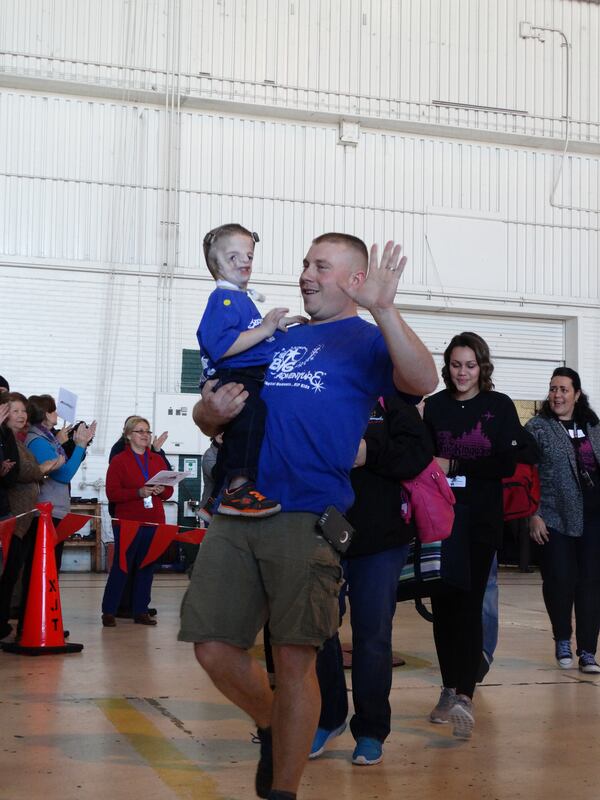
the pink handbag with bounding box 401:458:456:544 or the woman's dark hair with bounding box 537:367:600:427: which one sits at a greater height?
the woman's dark hair with bounding box 537:367:600:427

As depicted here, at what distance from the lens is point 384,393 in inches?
133

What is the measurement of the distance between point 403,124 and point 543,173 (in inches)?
103

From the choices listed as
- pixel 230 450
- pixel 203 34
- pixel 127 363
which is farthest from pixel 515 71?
pixel 230 450

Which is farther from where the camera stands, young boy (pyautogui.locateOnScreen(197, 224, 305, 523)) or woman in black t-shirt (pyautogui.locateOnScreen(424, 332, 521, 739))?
woman in black t-shirt (pyautogui.locateOnScreen(424, 332, 521, 739))

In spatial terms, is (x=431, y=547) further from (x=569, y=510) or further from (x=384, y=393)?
(x=569, y=510)

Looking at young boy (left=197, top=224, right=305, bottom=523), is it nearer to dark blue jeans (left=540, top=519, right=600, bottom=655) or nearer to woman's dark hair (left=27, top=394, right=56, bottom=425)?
dark blue jeans (left=540, top=519, right=600, bottom=655)

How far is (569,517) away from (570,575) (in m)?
0.37

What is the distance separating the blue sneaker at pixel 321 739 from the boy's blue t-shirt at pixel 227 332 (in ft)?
5.04

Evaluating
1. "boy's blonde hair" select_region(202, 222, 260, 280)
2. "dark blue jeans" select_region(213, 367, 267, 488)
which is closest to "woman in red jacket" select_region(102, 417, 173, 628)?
"boy's blonde hair" select_region(202, 222, 260, 280)

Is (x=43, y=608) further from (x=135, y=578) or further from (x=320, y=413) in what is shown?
(x=320, y=413)

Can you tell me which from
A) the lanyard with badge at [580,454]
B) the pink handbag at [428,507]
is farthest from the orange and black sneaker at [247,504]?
the lanyard with badge at [580,454]

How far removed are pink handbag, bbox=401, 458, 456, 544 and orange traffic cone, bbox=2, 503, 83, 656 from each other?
11.5 ft

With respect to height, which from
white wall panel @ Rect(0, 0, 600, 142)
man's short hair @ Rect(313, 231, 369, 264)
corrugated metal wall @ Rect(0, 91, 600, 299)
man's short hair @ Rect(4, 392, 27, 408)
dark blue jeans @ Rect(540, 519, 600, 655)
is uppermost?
white wall panel @ Rect(0, 0, 600, 142)

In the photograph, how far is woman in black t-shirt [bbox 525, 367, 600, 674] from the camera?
658 cm
